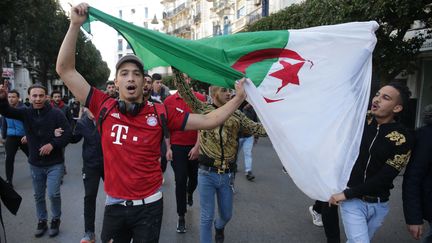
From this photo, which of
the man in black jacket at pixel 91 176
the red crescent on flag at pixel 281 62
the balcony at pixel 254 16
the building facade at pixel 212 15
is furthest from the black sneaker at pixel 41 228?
the balcony at pixel 254 16

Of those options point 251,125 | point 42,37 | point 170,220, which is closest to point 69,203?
point 170,220

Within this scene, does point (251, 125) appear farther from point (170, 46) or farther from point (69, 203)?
point (69, 203)

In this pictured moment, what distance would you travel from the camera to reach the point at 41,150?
15.4ft

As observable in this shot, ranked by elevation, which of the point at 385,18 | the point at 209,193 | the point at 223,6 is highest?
the point at 223,6

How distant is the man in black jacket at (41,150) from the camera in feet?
15.7

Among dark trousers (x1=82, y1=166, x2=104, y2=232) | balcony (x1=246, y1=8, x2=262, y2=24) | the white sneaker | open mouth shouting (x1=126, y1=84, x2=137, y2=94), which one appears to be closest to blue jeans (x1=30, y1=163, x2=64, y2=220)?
dark trousers (x1=82, y1=166, x2=104, y2=232)

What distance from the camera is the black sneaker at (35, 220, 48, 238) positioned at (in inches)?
A: 192

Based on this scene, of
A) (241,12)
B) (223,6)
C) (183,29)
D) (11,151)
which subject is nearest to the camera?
(11,151)

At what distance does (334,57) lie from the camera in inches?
127

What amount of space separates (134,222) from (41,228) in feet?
9.29

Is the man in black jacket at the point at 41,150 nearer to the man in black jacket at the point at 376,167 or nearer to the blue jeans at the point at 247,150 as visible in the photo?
the man in black jacket at the point at 376,167

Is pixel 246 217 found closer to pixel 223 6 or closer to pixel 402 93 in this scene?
pixel 402 93

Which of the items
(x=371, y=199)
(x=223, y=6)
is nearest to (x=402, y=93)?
(x=371, y=199)

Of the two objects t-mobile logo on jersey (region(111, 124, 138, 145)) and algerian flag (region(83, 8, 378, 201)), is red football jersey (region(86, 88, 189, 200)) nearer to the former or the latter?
t-mobile logo on jersey (region(111, 124, 138, 145))
